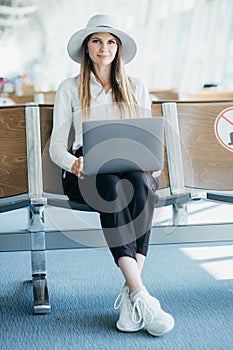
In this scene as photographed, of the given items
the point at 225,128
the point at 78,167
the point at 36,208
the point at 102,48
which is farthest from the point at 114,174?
the point at 225,128

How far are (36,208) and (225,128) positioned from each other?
866mm

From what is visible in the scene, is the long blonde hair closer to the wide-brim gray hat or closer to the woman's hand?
the wide-brim gray hat

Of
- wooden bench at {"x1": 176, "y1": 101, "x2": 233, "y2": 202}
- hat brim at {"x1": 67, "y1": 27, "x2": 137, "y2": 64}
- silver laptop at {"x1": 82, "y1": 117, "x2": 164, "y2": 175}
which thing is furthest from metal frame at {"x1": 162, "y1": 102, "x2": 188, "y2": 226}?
silver laptop at {"x1": 82, "y1": 117, "x2": 164, "y2": 175}

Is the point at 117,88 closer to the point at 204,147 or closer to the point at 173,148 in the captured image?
the point at 173,148

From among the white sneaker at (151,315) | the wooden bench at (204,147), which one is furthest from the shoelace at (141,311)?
the wooden bench at (204,147)

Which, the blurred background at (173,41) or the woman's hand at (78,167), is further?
the blurred background at (173,41)

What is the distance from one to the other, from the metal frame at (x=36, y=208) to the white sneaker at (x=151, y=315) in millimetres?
380

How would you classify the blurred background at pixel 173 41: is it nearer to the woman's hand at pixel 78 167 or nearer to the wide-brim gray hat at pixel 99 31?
the wide-brim gray hat at pixel 99 31

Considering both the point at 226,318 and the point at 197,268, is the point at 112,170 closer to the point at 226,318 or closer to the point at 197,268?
the point at 226,318

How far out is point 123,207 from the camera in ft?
7.36

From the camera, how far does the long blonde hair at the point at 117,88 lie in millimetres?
2566

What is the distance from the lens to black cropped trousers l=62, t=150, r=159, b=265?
7.23ft

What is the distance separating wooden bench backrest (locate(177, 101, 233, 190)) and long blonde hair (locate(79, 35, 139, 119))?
0.90ft

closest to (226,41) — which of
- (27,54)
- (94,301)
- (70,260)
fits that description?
(70,260)
